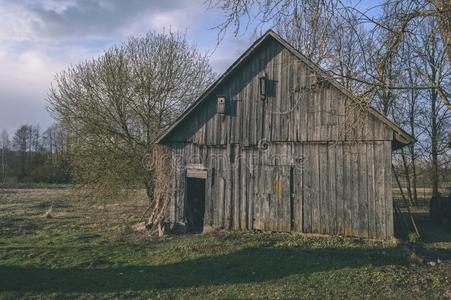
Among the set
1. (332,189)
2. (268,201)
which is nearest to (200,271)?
(268,201)

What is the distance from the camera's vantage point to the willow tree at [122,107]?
19.8 m

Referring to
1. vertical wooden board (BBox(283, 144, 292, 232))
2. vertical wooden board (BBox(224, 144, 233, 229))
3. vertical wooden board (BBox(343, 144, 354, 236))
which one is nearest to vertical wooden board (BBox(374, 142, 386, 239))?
vertical wooden board (BBox(343, 144, 354, 236))

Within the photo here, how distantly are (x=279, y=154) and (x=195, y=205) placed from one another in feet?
14.2

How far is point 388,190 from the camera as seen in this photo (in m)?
13.7

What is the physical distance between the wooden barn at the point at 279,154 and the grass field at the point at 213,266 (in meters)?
0.96

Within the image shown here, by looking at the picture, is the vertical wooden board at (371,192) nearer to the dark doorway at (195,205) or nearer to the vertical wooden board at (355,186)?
the vertical wooden board at (355,186)

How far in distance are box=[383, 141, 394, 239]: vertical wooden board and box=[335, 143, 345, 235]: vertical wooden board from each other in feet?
4.42

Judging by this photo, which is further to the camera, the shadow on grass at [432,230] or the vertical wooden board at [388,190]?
the shadow on grass at [432,230]

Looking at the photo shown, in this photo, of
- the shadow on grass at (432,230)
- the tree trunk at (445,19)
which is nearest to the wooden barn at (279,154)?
the shadow on grass at (432,230)

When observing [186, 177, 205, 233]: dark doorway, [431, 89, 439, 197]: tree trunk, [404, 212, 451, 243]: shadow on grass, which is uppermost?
[431, 89, 439, 197]: tree trunk

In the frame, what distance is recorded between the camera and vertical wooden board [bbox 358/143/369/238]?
13.9 meters

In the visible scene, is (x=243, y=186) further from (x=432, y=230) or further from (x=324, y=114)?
(x=432, y=230)

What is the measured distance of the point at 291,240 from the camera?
540 inches

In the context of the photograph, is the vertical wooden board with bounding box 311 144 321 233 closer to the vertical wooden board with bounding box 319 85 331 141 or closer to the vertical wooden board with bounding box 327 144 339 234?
the vertical wooden board with bounding box 327 144 339 234
